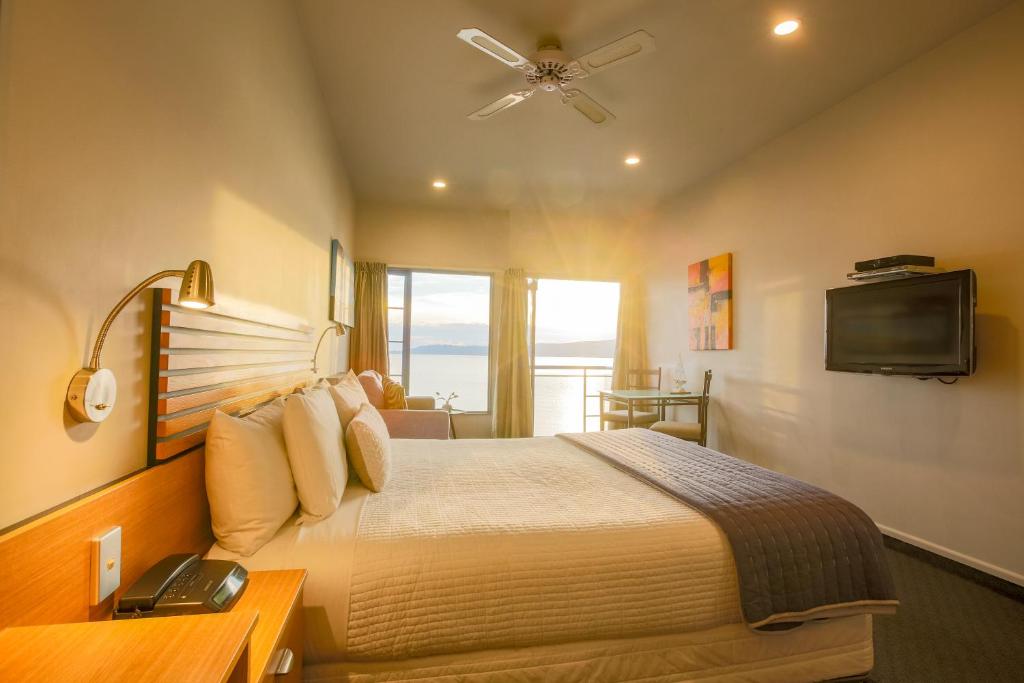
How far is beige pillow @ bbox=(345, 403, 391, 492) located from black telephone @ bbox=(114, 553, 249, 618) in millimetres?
615

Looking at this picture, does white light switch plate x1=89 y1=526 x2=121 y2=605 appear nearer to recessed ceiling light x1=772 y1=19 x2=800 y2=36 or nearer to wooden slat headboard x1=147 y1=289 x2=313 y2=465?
wooden slat headboard x1=147 y1=289 x2=313 y2=465

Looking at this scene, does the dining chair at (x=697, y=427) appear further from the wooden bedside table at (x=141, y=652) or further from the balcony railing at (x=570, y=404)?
the wooden bedside table at (x=141, y=652)

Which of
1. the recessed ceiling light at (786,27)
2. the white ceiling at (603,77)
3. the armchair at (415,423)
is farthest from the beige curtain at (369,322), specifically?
the recessed ceiling light at (786,27)

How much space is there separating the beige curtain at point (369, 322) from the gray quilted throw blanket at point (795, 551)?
399 centimetres

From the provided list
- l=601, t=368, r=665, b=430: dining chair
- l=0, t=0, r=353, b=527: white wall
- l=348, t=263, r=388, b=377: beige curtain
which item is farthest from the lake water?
l=0, t=0, r=353, b=527: white wall

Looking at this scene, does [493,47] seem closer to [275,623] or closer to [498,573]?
[498,573]

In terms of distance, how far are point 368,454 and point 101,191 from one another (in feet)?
3.62

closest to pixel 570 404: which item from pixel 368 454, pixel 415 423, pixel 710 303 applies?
pixel 710 303

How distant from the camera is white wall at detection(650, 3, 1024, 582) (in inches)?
93.2

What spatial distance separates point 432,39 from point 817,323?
122 inches

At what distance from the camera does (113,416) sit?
41.2 inches

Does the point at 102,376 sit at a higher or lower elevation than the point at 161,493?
higher

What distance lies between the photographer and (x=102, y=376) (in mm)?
933

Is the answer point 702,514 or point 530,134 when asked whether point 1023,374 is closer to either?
point 702,514
